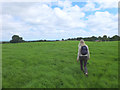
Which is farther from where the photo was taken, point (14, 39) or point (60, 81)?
point (14, 39)

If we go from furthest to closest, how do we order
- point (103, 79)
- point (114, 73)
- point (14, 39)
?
point (14, 39)
point (114, 73)
point (103, 79)

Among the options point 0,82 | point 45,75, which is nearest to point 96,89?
point 45,75

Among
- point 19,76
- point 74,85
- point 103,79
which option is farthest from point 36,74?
point 103,79

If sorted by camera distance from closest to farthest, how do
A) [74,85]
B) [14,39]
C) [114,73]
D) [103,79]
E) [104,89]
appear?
[104,89] < [74,85] < [103,79] < [114,73] < [14,39]

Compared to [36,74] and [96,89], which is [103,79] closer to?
[96,89]

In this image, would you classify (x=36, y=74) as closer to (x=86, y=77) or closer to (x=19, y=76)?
(x=19, y=76)

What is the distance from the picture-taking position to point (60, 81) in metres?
6.42

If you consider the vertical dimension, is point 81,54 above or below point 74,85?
above

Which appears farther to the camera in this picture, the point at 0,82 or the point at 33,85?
the point at 0,82

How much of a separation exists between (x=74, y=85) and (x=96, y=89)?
130 centimetres

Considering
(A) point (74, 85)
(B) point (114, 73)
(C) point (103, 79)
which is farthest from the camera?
(B) point (114, 73)

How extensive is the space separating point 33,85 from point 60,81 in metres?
1.80

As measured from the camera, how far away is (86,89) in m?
5.47

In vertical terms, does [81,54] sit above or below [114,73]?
above
